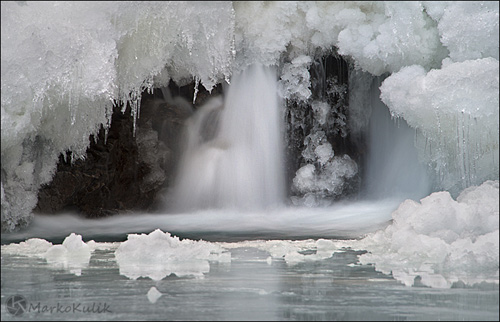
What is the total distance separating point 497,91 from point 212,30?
2474mm

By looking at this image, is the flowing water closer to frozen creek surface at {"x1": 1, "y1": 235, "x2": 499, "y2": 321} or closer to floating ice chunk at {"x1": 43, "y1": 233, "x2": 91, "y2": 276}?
frozen creek surface at {"x1": 1, "y1": 235, "x2": 499, "y2": 321}

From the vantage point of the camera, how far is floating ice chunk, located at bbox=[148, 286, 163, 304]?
2831 millimetres

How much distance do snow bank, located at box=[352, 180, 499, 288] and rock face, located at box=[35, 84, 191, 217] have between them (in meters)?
5.26

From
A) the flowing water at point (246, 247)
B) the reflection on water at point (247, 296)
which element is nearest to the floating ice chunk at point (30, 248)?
the flowing water at point (246, 247)

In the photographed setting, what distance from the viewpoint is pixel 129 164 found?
1034cm

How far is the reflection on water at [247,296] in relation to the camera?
253 cm

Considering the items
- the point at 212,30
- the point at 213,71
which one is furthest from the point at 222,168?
the point at 212,30

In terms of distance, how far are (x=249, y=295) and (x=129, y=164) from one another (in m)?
7.62

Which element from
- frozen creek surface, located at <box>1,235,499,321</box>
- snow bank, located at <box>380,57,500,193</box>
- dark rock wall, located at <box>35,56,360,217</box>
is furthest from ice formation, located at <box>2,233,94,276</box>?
dark rock wall, located at <box>35,56,360,217</box>

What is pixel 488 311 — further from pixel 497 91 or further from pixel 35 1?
pixel 35 1

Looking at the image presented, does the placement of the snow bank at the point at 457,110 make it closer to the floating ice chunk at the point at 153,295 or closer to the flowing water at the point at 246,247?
the flowing water at the point at 246,247

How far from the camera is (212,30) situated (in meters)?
5.91

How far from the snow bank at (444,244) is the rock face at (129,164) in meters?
5.26

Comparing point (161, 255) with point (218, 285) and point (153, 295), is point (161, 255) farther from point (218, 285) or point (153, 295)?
point (153, 295)
